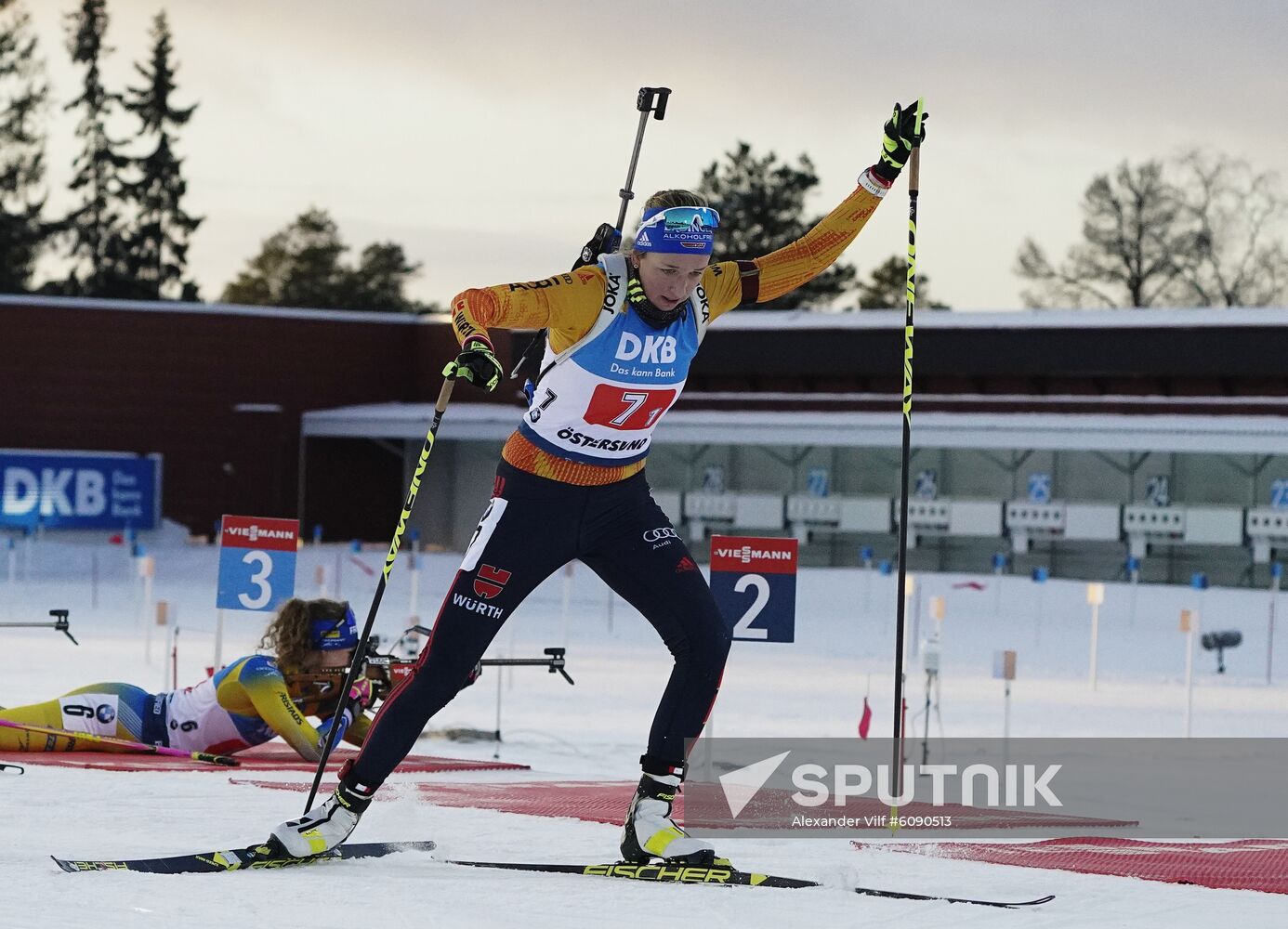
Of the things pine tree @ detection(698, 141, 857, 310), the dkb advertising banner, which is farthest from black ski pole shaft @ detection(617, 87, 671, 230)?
pine tree @ detection(698, 141, 857, 310)

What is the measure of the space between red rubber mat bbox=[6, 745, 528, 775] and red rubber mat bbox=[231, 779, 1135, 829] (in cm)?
58

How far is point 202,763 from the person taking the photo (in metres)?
7.59

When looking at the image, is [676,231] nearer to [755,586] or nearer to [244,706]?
[244,706]

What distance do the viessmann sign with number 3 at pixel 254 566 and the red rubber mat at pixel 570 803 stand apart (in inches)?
123

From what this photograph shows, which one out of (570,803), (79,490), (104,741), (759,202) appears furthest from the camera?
(759,202)

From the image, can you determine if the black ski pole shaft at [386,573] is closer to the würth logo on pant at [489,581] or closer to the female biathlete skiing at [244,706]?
the würth logo on pant at [489,581]

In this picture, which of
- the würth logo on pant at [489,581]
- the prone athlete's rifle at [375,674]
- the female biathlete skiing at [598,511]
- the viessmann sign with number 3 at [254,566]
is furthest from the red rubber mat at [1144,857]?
the viessmann sign with number 3 at [254,566]

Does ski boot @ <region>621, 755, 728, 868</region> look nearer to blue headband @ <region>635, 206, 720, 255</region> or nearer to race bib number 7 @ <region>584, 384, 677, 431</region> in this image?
race bib number 7 @ <region>584, 384, 677, 431</region>

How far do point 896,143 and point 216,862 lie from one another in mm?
2862

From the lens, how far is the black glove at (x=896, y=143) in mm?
5609

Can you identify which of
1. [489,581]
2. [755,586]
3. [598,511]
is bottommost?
[755,586]

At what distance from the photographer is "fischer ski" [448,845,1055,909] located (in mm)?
4512

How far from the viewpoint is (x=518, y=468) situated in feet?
16.1

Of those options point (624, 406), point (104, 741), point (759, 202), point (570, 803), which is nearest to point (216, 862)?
point (624, 406)
